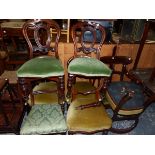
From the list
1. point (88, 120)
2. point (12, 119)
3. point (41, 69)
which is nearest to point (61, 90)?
point (41, 69)

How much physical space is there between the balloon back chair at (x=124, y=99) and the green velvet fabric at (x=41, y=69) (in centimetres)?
76

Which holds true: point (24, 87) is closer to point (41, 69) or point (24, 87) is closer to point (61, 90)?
point (41, 69)

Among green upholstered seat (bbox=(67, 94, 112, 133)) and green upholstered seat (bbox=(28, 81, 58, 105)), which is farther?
green upholstered seat (bbox=(28, 81, 58, 105))

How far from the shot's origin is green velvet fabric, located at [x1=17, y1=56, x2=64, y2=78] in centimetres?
186

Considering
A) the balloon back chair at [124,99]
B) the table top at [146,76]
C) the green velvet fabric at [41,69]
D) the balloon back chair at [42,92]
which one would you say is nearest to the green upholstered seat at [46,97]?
the balloon back chair at [42,92]

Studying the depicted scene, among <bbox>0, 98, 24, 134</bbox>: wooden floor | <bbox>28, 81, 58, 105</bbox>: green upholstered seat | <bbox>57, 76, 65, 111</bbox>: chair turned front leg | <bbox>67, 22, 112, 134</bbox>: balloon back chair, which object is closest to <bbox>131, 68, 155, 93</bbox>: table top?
<bbox>67, 22, 112, 134</bbox>: balloon back chair

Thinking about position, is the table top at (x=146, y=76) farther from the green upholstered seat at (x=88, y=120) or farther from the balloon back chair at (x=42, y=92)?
the balloon back chair at (x=42, y=92)

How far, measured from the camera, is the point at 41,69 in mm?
1896

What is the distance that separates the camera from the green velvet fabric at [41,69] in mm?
1863

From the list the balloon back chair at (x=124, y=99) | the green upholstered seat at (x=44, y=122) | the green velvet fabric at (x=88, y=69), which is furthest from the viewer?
the balloon back chair at (x=124, y=99)

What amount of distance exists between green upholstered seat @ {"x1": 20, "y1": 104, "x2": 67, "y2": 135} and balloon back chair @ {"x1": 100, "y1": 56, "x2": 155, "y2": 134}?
0.69 meters

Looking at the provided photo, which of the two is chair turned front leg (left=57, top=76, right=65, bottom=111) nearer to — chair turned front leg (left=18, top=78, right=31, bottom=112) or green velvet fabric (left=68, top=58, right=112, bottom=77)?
green velvet fabric (left=68, top=58, right=112, bottom=77)
